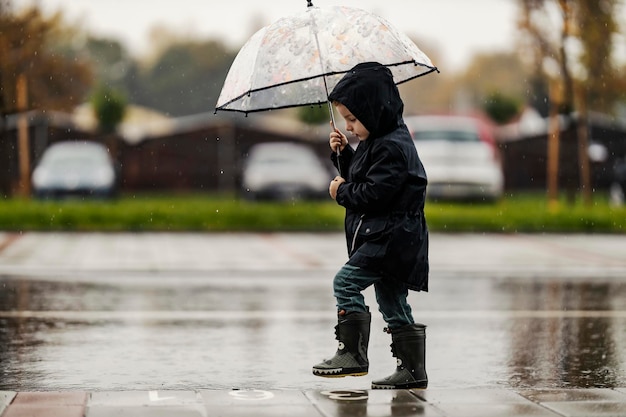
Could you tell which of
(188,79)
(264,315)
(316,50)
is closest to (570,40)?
(264,315)

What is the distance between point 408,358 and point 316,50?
167cm

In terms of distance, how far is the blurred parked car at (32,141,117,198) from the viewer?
1064 inches

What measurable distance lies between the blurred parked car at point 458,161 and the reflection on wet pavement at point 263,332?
13154mm

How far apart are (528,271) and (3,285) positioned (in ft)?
18.4

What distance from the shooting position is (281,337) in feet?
30.3

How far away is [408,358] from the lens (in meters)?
6.76

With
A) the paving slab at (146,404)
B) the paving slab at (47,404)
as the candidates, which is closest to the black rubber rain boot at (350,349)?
the paving slab at (146,404)

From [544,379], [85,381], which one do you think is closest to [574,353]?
[544,379]

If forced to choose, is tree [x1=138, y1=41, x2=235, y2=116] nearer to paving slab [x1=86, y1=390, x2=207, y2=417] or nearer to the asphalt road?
the asphalt road

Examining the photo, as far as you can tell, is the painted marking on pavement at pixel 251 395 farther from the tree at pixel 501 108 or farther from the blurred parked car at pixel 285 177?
the tree at pixel 501 108

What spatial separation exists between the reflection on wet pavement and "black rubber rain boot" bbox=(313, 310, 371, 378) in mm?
574

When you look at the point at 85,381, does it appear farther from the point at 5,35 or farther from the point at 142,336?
the point at 5,35

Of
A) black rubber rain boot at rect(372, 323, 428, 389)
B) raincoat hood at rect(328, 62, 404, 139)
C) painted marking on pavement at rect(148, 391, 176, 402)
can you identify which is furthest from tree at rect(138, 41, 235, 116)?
painted marking on pavement at rect(148, 391, 176, 402)

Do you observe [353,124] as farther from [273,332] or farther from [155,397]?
[273,332]
